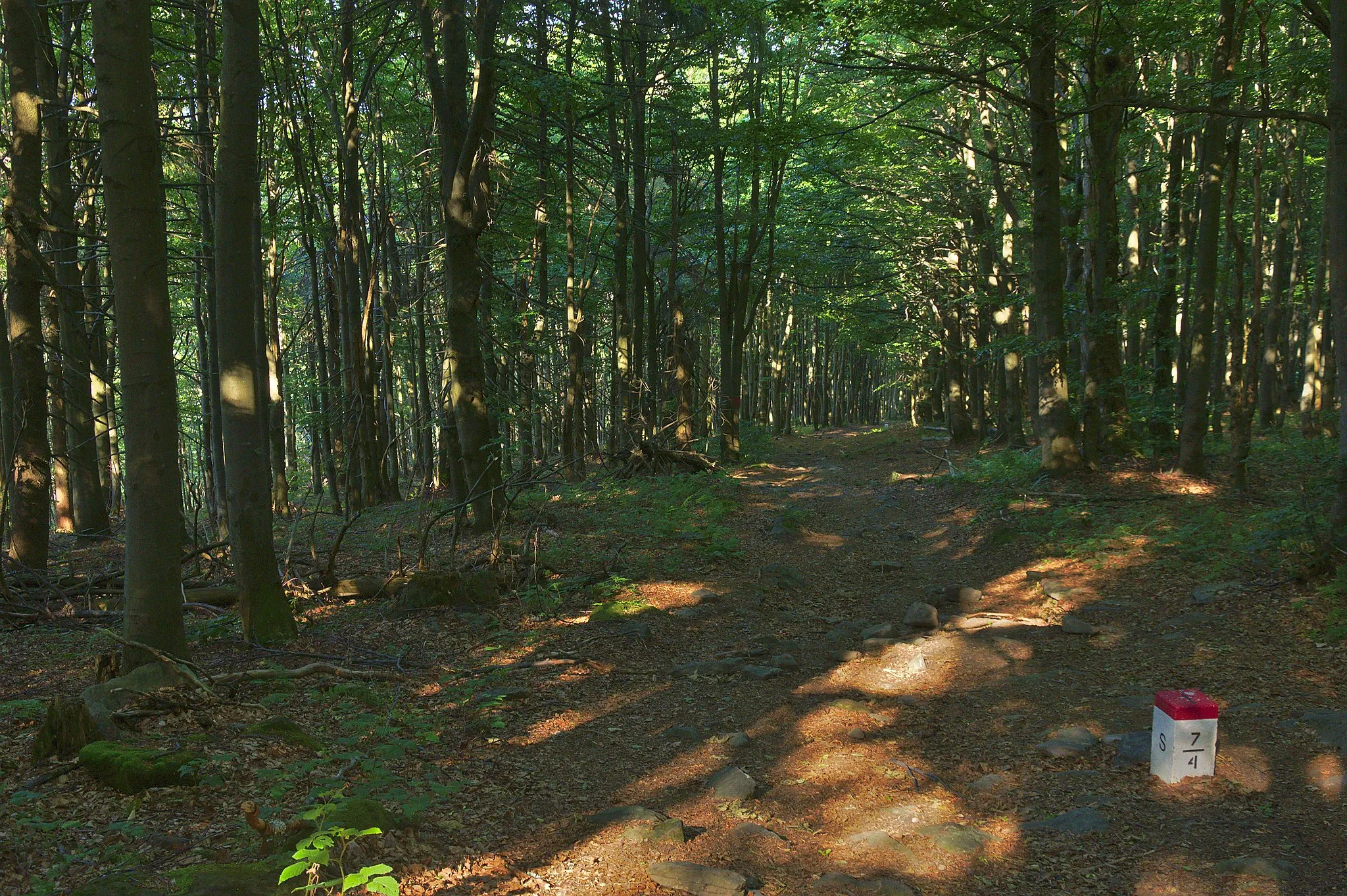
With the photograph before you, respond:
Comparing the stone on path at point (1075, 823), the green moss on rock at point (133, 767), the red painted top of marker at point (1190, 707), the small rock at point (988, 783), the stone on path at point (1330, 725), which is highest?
the green moss on rock at point (133, 767)

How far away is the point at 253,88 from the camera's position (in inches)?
257

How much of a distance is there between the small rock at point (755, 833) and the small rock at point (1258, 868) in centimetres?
214

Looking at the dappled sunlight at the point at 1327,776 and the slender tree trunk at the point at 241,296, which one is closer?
the dappled sunlight at the point at 1327,776

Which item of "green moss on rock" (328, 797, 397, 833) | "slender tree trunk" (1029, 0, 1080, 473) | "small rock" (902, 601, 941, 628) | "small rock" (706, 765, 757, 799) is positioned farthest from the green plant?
"slender tree trunk" (1029, 0, 1080, 473)

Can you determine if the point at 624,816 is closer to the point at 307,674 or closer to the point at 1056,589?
the point at 307,674

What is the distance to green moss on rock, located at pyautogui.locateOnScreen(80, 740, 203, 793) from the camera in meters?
4.25

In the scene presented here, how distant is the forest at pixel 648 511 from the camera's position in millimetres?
4492

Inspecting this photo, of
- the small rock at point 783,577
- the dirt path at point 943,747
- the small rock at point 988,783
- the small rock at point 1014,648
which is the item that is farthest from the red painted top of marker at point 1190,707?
the small rock at point 783,577

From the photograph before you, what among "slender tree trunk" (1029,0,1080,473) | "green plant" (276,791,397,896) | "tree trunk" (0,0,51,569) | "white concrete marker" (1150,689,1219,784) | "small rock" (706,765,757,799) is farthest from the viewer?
"slender tree trunk" (1029,0,1080,473)

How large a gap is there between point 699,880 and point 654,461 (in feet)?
42.9

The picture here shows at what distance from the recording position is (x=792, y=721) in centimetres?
648

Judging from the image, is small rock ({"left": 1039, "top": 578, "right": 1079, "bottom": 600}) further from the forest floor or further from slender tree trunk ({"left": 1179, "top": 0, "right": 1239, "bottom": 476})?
slender tree trunk ({"left": 1179, "top": 0, "right": 1239, "bottom": 476})

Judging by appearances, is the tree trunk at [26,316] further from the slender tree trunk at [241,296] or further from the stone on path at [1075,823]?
the stone on path at [1075,823]

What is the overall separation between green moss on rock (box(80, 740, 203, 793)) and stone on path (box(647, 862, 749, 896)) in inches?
98.2
